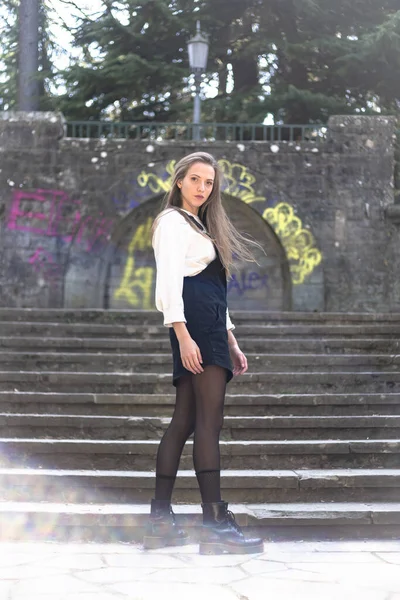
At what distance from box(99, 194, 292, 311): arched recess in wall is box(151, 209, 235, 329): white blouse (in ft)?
33.3

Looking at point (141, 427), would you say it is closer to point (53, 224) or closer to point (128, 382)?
point (128, 382)

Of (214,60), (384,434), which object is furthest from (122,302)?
(384,434)

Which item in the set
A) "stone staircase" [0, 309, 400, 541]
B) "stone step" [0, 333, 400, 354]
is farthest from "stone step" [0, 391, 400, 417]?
"stone step" [0, 333, 400, 354]

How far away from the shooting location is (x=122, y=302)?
46.3 feet

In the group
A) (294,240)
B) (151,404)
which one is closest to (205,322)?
(151,404)

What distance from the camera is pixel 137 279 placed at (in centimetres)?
1417

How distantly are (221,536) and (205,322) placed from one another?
91 cm

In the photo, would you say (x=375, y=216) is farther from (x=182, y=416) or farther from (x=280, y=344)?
(x=182, y=416)

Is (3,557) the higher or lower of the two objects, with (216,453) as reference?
lower

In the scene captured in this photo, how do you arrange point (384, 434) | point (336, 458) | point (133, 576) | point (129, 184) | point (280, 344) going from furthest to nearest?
point (129, 184), point (280, 344), point (384, 434), point (336, 458), point (133, 576)

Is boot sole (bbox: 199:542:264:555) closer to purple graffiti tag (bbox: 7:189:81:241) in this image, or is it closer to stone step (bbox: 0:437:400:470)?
stone step (bbox: 0:437:400:470)

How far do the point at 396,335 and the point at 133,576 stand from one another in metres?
5.52

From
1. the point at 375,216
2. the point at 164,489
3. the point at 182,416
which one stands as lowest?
the point at 164,489

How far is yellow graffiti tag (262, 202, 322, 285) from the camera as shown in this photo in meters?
13.6
